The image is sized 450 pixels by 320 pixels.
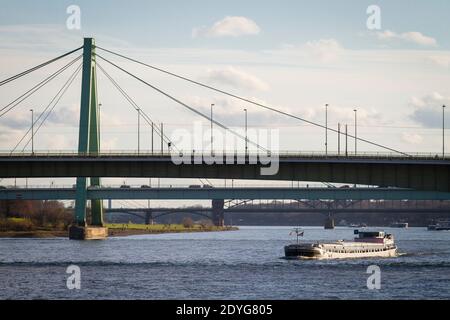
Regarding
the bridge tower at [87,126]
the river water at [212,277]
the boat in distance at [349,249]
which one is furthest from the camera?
the bridge tower at [87,126]

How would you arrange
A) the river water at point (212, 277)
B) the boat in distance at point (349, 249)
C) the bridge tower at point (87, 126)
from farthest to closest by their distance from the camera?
1. the bridge tower at point (87, 126)
2. the boat in distance at point (349, 249)
3. the river water at point (212, 277)

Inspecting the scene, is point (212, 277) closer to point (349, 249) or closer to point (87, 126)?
point (349, 249)

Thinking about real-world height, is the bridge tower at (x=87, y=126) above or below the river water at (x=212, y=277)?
above

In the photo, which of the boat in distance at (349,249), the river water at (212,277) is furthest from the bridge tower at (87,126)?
the boat in distance at (349,249)

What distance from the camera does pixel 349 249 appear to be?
13725 centimetres

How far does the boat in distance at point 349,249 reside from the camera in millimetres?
129750

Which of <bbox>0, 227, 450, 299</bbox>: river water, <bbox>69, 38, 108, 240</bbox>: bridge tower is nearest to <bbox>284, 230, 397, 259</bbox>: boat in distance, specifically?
<bbox>0, 227, 450, 299</bbox>: river water

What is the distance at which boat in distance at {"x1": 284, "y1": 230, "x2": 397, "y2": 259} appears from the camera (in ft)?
426

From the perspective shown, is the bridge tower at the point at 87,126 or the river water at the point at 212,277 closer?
the river water at the point at 212,277

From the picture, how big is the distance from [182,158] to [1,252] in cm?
3889

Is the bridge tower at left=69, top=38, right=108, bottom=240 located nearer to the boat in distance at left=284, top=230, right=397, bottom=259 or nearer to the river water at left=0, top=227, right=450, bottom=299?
the river water at left=0, top=227, right=450, bottom=299

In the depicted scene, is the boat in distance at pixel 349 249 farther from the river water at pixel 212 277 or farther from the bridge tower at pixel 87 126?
the bridge tower at pixel 87 126

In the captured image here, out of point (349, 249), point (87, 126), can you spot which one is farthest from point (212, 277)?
point (87, 126)
